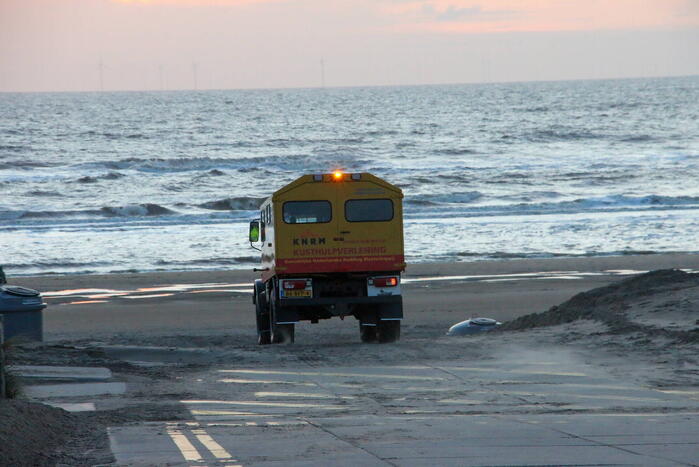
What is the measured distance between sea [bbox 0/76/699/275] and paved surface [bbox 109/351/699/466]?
17.6 m

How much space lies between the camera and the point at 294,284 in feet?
49.8

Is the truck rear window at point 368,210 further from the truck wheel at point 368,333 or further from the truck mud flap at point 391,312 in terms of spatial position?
the truck wheel at point 368,333

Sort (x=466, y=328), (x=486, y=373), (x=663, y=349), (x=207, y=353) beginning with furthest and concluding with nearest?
1. (x=466, y=328)
2. (x=207, y=353)
3. (x=663, y=349)
4. (x=486, y=373)

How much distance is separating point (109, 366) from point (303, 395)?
3413mm

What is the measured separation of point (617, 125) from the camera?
93.3 metres

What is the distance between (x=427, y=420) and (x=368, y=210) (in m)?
6.28

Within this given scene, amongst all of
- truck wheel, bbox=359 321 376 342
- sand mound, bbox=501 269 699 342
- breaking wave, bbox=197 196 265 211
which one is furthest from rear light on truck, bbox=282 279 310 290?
breaking wave, bbox=197 196 265 211

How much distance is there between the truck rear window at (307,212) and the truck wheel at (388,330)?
1697 mm

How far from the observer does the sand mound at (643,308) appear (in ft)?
47.0

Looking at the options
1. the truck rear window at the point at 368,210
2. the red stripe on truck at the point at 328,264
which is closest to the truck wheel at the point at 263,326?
the red stripe on truck at the point at 328,264

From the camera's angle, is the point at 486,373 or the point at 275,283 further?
the point at 275,283

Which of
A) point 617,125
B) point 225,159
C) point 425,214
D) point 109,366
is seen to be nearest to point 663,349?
point 109,366

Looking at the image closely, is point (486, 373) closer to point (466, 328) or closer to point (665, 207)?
point (466, 328)

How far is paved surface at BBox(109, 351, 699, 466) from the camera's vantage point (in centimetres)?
759
